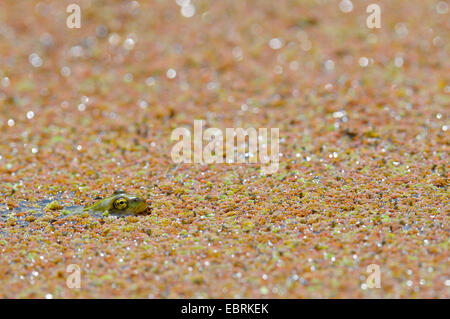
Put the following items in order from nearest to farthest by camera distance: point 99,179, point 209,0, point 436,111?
1. point 99,179
2. point 436,111
3. point 209,0

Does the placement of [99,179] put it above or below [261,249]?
above

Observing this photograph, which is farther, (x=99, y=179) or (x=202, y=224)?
(x=99, y=179)

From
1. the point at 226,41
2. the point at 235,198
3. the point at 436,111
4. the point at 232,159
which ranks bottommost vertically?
the point at 235,198

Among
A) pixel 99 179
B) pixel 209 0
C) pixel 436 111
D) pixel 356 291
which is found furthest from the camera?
pixel 209 0

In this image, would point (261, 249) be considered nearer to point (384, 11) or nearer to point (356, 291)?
point (356, 291)
